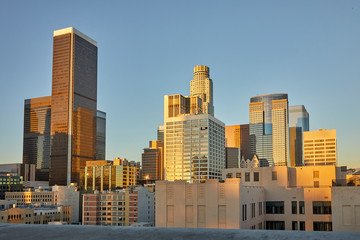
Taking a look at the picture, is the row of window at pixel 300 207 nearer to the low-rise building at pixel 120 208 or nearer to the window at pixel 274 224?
the window at pixel 274 224

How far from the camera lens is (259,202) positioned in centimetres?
7344

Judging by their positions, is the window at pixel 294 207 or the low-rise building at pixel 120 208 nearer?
the window at pixel 294 207

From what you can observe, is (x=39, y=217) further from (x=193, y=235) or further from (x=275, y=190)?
(x=193, y=235)

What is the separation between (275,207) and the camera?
252ft

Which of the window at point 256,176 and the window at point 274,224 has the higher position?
the window at point 256,176

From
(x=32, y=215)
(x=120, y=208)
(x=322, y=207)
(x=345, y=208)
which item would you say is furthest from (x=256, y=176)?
(x=120, y=208)

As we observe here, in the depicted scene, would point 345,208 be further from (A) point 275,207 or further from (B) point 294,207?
(A) point 275,207

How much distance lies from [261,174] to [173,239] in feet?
241

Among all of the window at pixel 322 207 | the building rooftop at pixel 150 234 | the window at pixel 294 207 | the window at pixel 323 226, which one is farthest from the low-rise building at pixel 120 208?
the building rooftop at pixel 150 234

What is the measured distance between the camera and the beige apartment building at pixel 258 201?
5744 cm

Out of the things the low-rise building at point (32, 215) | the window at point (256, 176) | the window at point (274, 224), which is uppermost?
the window at point (256, 176)

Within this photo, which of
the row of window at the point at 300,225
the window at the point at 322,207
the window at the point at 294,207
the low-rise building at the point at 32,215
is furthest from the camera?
the low-rise building at the point at 32,215

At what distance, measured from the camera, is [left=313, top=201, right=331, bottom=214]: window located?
69125mm

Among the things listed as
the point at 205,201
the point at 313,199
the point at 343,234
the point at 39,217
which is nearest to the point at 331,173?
the point at 313,199
